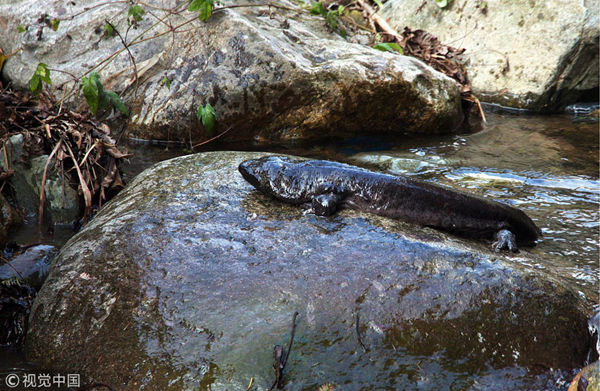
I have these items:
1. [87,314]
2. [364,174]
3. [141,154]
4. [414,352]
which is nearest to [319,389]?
[414,352]

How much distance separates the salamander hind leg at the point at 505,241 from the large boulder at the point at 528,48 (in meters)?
7.15

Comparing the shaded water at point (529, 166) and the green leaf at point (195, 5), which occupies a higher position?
the green leaf at point (195, 5)

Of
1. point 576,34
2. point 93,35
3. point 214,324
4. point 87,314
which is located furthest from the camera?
point 576,34

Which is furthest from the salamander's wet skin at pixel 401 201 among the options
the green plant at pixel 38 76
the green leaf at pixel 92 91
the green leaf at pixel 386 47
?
the green leaf at pixel 386 47

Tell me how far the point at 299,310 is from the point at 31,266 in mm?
2613

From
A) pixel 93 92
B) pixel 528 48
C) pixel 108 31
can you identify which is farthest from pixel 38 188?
pixel 528 48

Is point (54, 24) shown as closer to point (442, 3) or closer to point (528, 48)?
point (442, 3)

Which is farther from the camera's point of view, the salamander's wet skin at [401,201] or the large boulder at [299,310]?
the salamander's wet skin at [401,201]

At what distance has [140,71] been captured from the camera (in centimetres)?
817

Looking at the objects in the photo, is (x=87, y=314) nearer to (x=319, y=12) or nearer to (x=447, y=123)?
(x=447, y=123)

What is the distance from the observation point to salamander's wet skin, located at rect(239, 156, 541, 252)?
4492mm

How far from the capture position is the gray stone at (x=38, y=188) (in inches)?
220

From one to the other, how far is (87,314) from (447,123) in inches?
268

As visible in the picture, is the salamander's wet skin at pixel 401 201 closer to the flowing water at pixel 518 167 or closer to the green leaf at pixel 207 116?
the flowing water at pixel 518 167
